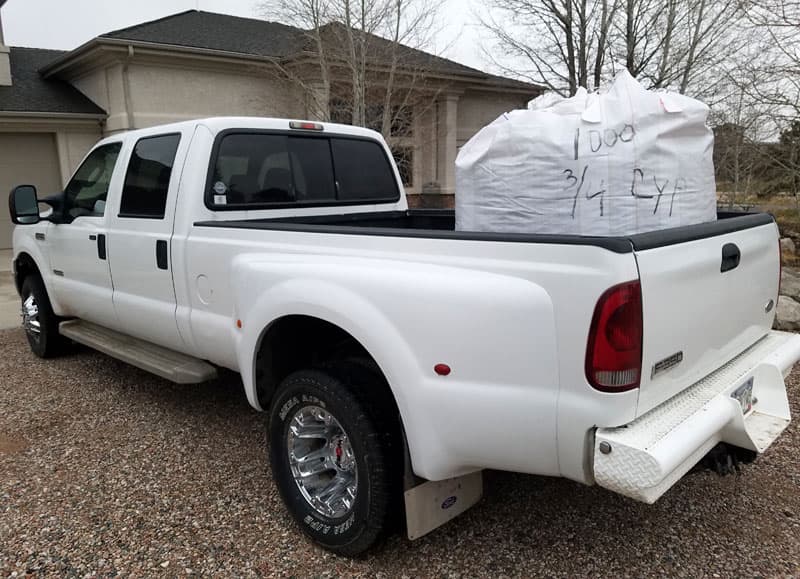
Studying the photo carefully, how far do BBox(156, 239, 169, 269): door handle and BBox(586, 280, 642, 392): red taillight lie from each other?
2.68 metres

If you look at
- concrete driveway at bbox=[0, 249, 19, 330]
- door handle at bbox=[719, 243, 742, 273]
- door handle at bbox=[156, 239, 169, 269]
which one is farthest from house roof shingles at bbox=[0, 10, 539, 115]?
Answer: door handle at bbox=[719, 243, 742, 273]

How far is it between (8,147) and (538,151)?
1440cm

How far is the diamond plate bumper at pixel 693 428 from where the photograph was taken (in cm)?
190

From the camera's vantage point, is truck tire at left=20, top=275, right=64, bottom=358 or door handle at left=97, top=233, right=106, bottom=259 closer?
door handle at left=97, top=233, right=106, bottom=259

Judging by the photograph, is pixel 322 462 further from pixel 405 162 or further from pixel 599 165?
pixel 405 162

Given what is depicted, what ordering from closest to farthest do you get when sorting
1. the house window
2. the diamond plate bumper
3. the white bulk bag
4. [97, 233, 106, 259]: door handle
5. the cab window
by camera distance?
the diamond plate bumper
the white bulk bag
[97, 233, 106, 259]: door handle
the cab window
the house window

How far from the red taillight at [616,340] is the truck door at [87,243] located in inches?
140

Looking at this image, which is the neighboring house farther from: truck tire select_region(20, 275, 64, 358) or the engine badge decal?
the engine badge decal

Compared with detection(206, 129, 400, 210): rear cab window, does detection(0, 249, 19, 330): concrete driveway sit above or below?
below

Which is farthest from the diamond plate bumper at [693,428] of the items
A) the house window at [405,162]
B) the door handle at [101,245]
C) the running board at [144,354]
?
the house window at [405,162]

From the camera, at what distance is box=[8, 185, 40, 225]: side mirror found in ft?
15.9

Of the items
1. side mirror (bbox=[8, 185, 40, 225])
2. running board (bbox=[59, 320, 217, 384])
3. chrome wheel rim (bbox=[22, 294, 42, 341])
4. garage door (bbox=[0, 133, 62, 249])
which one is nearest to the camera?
running board (bbox=[59, 320, 217, 384])

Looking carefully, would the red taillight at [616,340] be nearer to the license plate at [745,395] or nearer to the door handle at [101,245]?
the license plate at [745,395]

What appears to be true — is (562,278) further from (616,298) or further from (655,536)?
(655,536)
